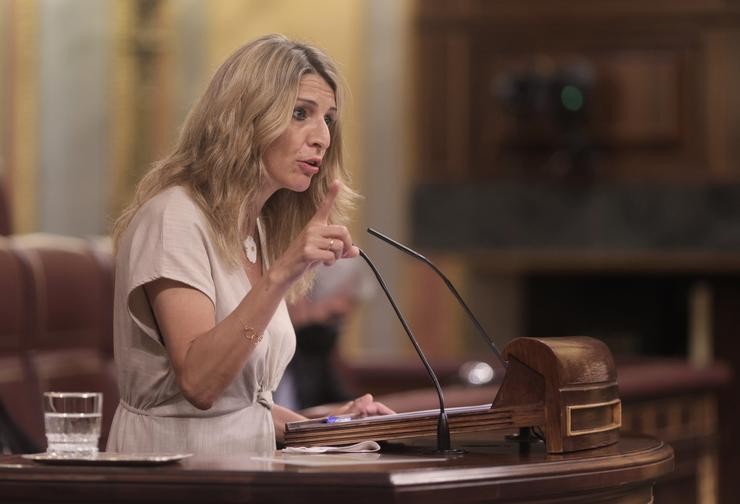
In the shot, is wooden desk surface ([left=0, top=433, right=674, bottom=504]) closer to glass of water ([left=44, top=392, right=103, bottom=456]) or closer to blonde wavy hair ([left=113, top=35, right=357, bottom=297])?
glass of water ([left=44, top=392, right=103, bottom=456])

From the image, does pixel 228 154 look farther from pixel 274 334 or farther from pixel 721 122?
pixel 721 122

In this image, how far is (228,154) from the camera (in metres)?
2.36

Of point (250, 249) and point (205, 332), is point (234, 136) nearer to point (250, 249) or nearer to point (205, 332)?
point (250, 249)

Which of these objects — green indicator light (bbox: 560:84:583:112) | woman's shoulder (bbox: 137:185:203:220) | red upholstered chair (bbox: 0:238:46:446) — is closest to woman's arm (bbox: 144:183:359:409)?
woman's shoulder (bbox: 137:185:203:220)

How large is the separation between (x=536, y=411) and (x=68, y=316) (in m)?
2.60

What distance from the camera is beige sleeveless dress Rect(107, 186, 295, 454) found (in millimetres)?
2279

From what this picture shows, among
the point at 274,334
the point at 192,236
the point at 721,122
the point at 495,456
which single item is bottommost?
the point at 495,456

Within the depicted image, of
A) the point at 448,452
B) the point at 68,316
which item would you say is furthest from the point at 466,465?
the point at 68,316

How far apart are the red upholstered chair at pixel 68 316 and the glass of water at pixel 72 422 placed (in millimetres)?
1924

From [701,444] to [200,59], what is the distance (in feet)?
11.2

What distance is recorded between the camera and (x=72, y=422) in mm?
2184

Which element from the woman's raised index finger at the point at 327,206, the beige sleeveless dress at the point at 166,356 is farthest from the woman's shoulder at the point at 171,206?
the woman's raised index finger at the point at 327,206

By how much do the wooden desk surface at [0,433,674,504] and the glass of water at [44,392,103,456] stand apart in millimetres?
138

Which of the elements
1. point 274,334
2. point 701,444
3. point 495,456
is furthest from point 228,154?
point 701,444
